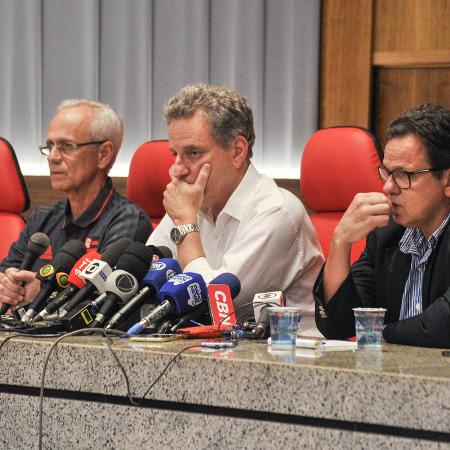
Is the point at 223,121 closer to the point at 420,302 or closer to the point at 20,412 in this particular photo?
the point at 420,302

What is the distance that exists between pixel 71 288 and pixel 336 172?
137cm

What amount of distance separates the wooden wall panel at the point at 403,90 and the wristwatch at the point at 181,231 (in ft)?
6.75

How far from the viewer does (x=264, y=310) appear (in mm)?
1915

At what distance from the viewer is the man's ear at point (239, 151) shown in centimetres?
271

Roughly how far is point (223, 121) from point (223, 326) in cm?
95

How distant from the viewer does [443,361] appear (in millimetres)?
1577

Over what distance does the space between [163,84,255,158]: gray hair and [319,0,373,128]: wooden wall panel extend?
5.78 feet

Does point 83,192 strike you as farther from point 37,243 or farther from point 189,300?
point 189,300

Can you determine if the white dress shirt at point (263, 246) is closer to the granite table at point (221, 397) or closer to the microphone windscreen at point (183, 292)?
the microphone windscreen at point (183, 292)

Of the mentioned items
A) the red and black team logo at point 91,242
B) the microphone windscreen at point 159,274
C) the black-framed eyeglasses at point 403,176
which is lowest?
the red and black team logo at point 91,242

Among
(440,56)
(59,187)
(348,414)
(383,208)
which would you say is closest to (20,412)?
(348,414)

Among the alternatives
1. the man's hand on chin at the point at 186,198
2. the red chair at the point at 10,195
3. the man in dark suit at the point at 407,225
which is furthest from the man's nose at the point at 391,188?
the red chair at the point at 10,195

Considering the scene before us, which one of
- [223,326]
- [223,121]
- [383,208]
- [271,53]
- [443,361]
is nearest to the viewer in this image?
[443,361]

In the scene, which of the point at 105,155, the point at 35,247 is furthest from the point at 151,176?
the point at 35,247
